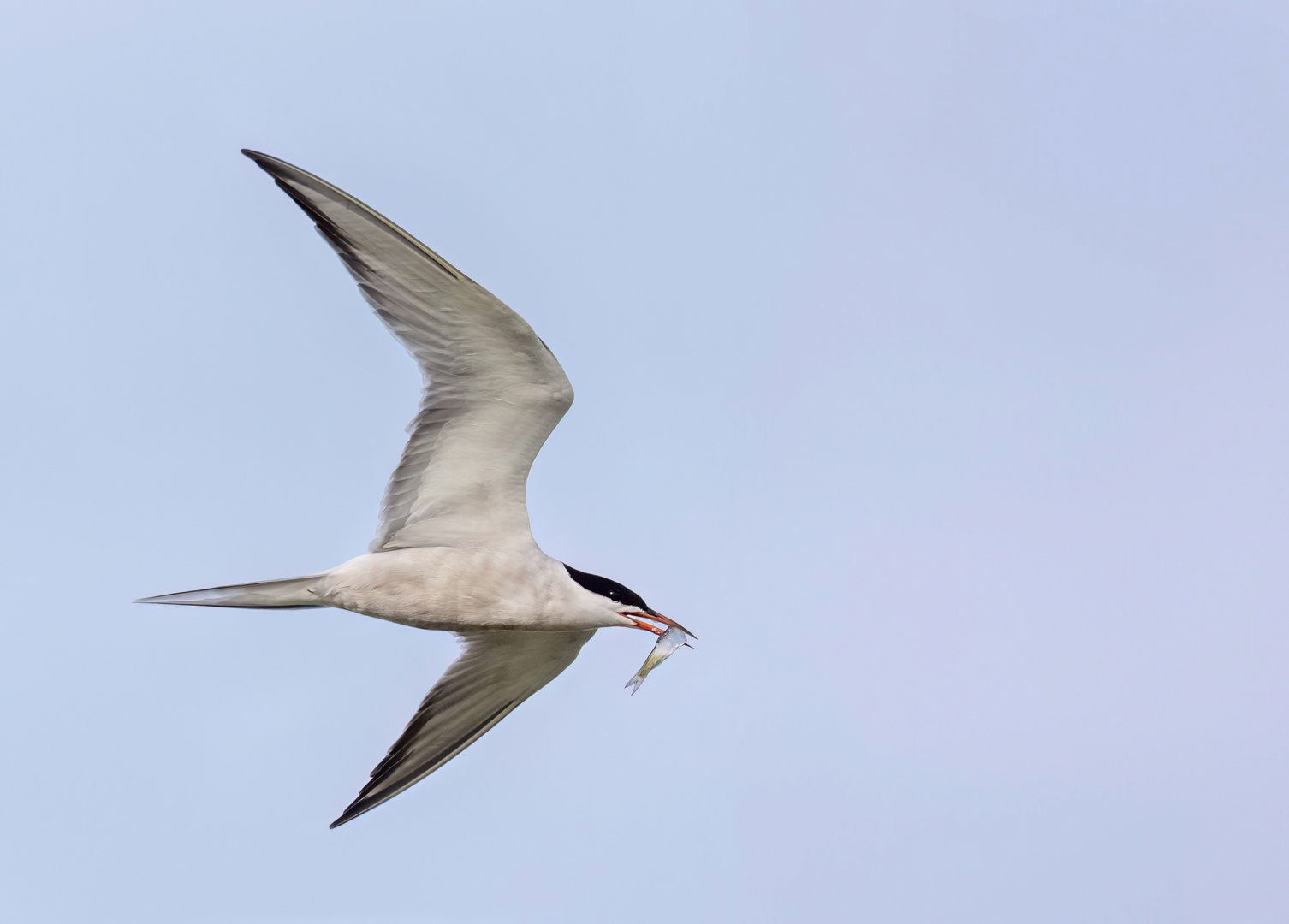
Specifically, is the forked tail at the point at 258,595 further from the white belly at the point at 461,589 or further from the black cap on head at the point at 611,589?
the black cap on head at the point at 611,589

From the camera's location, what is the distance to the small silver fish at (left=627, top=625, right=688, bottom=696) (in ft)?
30.9

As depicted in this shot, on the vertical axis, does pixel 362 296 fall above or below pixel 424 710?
above

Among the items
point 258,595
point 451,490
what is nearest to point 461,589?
point 451,490

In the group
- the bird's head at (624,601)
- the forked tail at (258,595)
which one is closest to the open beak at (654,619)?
the bird's head at (624,601)

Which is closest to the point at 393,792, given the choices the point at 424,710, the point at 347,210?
the point at 424,710

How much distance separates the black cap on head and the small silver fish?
0.24 m

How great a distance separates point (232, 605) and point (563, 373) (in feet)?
8.64

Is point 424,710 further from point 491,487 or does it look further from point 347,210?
point 347,210

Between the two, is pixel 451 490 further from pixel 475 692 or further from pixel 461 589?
pixel 475 692

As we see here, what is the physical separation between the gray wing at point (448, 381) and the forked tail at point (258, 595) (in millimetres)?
616

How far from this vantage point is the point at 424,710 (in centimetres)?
1044

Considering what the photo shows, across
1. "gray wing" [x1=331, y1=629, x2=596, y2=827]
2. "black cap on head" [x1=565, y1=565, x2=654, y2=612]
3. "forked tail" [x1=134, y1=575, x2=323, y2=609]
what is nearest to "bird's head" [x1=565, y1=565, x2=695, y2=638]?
"black cap on head" [x1=565, y1=565, x2=654, y2=612]

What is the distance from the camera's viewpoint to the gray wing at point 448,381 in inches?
321

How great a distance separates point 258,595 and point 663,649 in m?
2.76
